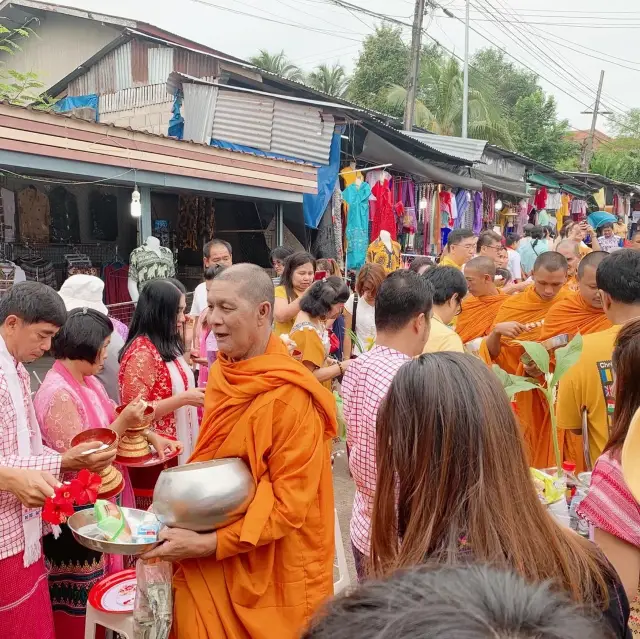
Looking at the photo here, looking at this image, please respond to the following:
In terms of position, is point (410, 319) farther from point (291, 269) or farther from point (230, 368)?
point (291, 269)

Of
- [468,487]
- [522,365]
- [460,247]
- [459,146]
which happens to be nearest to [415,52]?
[459,146]

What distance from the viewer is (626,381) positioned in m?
1.80

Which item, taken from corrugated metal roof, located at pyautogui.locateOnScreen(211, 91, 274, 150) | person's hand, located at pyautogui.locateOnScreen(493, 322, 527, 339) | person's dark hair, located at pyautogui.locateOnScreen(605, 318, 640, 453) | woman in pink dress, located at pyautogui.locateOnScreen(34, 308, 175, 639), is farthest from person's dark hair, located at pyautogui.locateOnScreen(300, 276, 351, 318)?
corrugated metal roof, located at pyautogui.locateOnScreen(211, 91, 274, 150)

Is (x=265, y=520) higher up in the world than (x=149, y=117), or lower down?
lower down

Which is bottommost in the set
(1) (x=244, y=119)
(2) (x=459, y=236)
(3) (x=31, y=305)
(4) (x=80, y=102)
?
(3) (x=31, y=305)

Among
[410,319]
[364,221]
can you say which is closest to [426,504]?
[410,319]

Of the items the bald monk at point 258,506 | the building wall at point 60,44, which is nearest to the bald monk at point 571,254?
the bald monk at point 258,506

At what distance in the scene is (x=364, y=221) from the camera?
31.9 ft

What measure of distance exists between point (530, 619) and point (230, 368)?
1.63 meters

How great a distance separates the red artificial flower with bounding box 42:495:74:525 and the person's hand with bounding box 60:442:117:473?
0.26 m

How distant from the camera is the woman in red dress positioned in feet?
10.6

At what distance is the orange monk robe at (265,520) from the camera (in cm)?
199

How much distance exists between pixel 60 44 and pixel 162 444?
12.8 m

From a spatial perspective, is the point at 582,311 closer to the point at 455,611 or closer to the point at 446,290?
the point at 446,290
